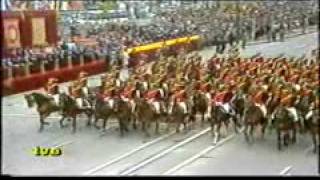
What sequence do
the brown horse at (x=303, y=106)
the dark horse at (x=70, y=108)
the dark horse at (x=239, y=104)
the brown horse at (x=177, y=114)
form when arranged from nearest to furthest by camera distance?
the brown horse at (x=303, y=106)
the dark horse at (x=239, y=104)
the brown horse at (x=177, y=114)
the dark horse at (x=70, y=108)

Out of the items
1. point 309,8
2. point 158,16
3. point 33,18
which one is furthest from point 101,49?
point 309,8

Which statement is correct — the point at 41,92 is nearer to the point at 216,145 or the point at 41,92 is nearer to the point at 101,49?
the point at 101,49

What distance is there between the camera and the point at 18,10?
5703mm

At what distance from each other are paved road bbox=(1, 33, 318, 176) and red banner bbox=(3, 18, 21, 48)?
0.40 metres

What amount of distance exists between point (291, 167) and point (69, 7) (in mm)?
2262

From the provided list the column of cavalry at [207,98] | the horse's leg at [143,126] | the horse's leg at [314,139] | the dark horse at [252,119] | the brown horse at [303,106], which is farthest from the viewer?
the horse's leg at [143,126]

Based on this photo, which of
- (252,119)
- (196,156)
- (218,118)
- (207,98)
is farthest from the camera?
(207,98)

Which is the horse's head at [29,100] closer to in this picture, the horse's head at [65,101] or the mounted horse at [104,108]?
the horse's head at [65,101]

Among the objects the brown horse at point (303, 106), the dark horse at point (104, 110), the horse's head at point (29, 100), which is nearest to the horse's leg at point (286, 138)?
the brown horse at point (303, 106)

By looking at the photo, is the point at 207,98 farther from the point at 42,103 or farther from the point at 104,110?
the point at 42,103

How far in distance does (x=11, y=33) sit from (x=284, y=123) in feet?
6.87

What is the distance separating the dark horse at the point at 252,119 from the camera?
5.83 meters

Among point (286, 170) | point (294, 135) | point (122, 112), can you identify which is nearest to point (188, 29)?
point (122, 112)

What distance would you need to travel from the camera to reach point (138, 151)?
540 cm
